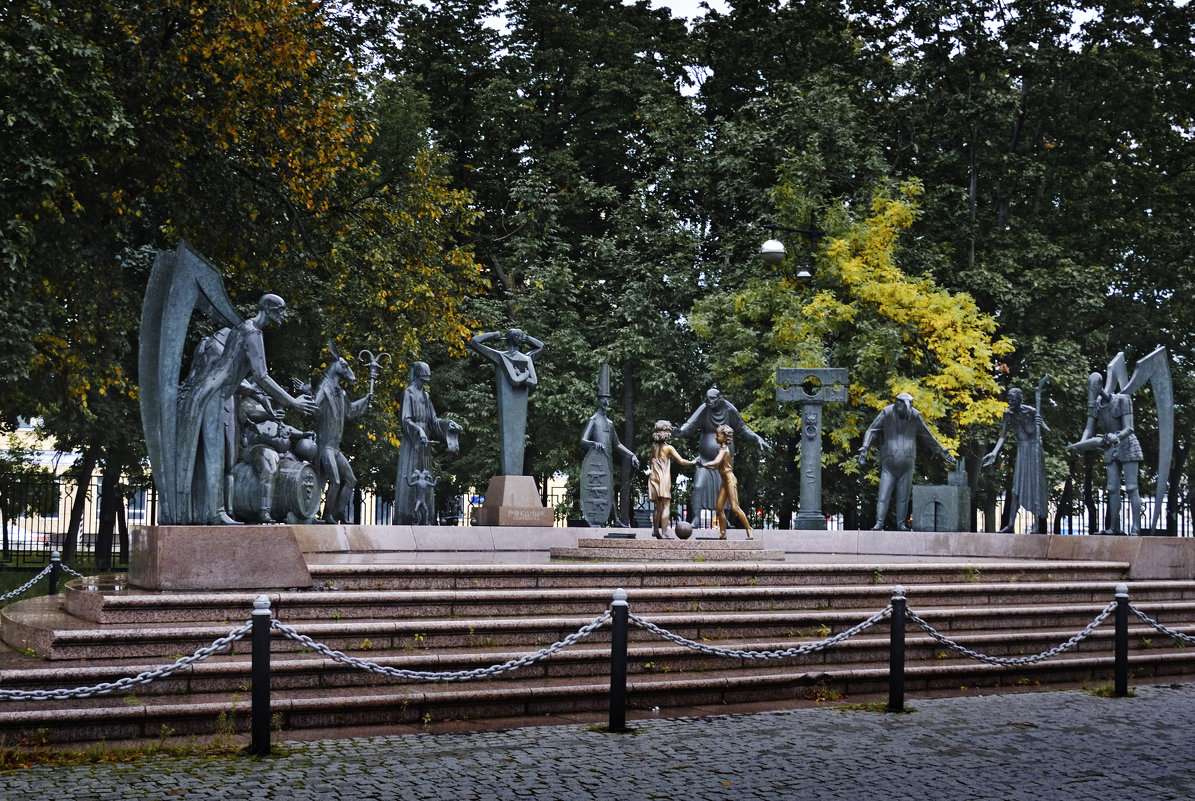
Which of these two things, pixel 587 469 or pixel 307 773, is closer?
pixel 307 773

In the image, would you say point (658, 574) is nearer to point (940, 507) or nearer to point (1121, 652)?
point (1121, 652)

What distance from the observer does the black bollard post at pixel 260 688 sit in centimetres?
795

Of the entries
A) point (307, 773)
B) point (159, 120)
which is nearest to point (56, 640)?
point (307, 773)

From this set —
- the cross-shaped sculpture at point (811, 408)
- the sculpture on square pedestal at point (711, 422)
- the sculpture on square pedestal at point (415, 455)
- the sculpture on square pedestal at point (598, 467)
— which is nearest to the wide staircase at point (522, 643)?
the sculpture on square pedestal at point (711, 422)

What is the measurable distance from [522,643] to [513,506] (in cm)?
952

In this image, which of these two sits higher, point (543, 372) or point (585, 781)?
point (543, 372)

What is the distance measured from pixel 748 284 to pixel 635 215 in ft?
13.5

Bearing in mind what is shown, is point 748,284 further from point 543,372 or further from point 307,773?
point 307,773

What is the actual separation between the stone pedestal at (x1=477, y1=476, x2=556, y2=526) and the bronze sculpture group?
1.60 feet

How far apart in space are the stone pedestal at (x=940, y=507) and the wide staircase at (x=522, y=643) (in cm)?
758

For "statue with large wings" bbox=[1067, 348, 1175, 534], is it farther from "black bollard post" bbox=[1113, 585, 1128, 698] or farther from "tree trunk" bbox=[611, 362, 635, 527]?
"tree trunk" bbox=[611, 362, 635, 527]

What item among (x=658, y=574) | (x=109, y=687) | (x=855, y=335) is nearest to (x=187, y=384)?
(x=109, y=687)

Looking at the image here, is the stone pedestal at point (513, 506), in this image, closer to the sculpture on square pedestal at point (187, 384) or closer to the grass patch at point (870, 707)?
the sculpture on square pedestal at point (187, 384)

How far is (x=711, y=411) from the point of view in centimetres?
2022
